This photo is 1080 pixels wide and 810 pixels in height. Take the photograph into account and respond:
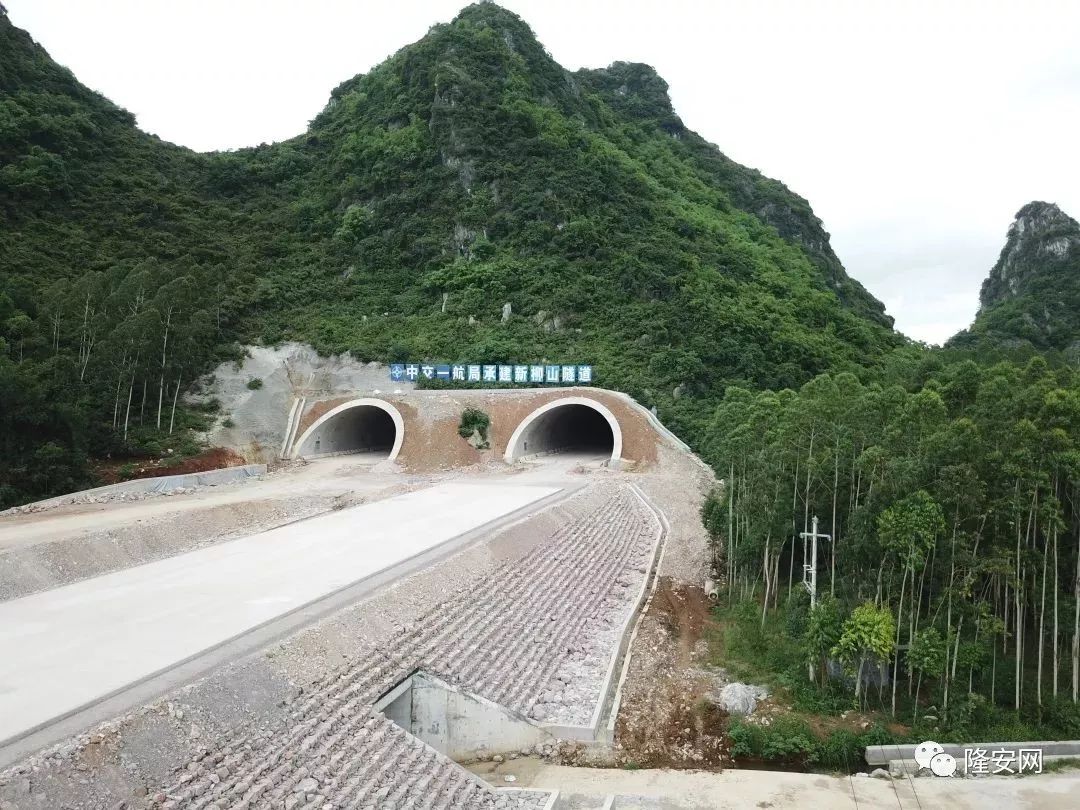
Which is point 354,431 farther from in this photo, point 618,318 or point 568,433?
point 618,318

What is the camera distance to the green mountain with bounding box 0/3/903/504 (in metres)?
26.7

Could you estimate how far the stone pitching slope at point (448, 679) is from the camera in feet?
22.5

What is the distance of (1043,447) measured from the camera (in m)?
9.62

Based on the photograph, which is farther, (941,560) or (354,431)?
(354,431)

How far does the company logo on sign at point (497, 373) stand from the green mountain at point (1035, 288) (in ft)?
104

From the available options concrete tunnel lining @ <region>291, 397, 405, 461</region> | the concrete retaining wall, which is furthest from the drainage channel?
concrete tunnel lining @ <region>291, 397, 405, 461</region>

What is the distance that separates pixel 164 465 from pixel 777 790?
2197cm

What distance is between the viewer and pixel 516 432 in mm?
30188

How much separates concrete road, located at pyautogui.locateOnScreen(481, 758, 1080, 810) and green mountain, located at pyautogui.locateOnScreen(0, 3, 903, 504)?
17776 mm

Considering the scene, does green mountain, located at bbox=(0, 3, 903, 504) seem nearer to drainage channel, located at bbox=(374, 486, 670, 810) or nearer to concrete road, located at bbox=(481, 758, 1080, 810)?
drainage channel, located at bbox=(374, 486, 670, 810)

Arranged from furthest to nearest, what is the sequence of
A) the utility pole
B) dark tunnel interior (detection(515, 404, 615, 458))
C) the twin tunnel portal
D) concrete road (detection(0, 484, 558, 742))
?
dark tunnel interior (detection(515, 404, 615, 458)), the twin tunnel portal, the utility pole, concrete road (detection(0, 484, 558, 742))

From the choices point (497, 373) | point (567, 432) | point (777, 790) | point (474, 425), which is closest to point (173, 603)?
point (777, 790)

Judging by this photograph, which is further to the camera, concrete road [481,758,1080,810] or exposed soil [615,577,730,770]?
exposed soil [615,577,730,770]

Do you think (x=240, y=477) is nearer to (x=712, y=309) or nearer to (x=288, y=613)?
(x=288, y=613)
